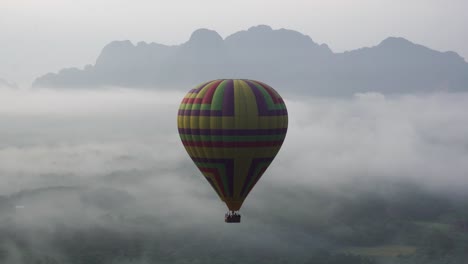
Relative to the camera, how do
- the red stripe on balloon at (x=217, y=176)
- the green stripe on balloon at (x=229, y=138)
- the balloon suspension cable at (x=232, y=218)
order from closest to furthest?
the balloon suspension cable at (x=232, y=218)
the green stripe on balloon at (x=229, y=138)
the red stripe on balloon at (x=217, y=176)

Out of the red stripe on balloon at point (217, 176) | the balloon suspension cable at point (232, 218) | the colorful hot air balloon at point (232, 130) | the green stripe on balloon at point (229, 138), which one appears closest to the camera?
the balloon suspension cable at point (232, 218)

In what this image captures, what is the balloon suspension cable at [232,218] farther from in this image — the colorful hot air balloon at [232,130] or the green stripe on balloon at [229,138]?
the green stripe on balloon at [229,138]

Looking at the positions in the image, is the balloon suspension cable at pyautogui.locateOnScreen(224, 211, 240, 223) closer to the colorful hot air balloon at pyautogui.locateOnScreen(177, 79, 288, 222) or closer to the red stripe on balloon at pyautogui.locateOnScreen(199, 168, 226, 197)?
the colorful hot air balloon at pyautogui.locateOnScreen(177, 79, 288, 222)

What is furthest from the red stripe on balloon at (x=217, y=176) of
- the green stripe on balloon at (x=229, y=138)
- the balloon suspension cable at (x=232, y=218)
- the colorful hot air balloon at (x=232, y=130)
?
the green stripe on balloon at (x=229, y=138)

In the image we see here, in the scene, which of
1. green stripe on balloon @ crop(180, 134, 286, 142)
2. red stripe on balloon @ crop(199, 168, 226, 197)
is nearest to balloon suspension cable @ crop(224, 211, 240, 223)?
red stripe on balloon @ crop(199, 168, 226, 197)

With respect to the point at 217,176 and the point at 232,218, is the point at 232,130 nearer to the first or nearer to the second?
the point at 217,176

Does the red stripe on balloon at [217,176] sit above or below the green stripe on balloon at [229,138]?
below

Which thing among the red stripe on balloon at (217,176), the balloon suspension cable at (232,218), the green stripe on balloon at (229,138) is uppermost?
the green stripe on balloon at (229,138)

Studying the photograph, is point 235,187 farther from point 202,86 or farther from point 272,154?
point 202,86

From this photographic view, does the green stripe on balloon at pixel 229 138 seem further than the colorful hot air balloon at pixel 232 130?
Yes
